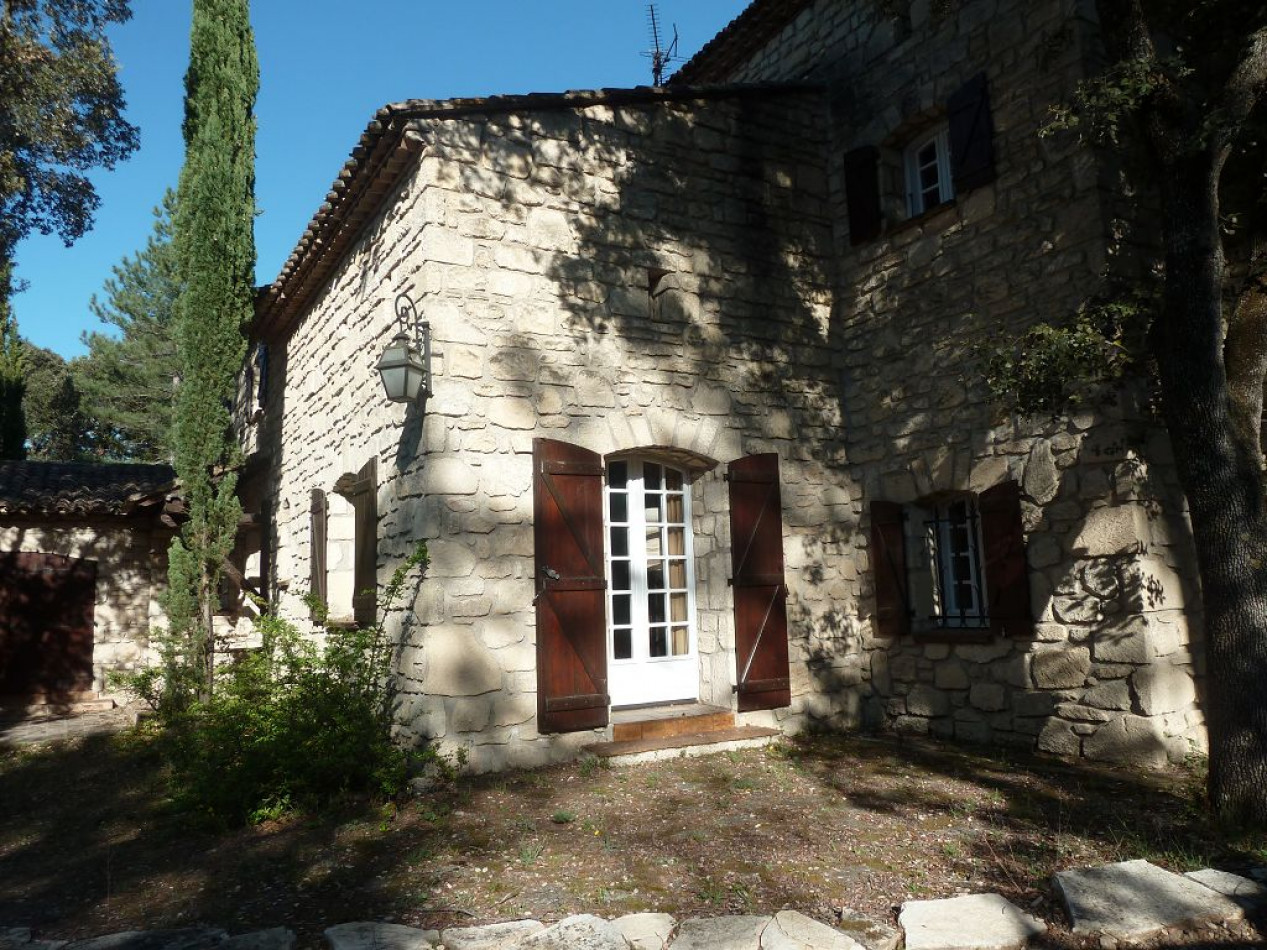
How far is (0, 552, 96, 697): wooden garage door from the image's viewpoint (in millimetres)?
9281

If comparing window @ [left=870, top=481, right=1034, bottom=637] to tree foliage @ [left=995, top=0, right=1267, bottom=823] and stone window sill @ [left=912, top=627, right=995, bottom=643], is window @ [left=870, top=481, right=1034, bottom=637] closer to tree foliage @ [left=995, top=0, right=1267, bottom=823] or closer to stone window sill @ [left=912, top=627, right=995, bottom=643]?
stone window sill @ [left=912, top=627, right=995, bottom=643]

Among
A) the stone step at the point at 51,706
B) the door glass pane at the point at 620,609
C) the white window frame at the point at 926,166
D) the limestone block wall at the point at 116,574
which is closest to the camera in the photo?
the door glass pane at the point at 620,609

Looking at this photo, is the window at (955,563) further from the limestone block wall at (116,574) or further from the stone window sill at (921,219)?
the limestone block wall at (116,574)

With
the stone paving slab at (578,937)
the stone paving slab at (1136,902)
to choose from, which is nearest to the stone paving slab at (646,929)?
the stone paving slab at (578,937)

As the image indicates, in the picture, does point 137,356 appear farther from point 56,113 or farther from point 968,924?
point 968,924

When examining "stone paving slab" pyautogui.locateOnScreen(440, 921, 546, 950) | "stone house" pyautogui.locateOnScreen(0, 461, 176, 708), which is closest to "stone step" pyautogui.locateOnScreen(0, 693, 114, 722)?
"stone house" pyautogui.locateOnScreen(0, 461, 176, 708)

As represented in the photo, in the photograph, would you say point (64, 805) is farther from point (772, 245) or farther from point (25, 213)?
point (25, 213)

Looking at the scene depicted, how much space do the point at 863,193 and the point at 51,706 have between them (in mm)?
9658

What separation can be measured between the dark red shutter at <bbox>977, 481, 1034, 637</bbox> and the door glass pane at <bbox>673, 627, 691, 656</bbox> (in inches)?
84.6

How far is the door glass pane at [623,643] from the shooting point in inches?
248

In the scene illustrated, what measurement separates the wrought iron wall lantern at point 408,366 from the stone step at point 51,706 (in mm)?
6191

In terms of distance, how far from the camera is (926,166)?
7180mm

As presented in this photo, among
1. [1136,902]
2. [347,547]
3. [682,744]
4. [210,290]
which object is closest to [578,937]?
[1136,902]

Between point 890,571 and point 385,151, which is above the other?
point 385,151
